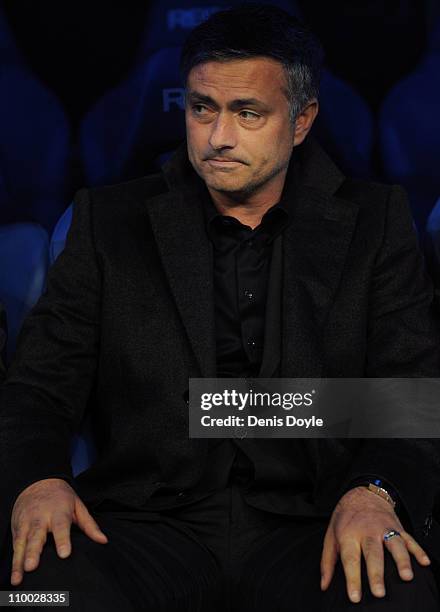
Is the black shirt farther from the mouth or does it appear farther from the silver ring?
the silver ring

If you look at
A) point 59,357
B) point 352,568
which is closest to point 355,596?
point 352,568

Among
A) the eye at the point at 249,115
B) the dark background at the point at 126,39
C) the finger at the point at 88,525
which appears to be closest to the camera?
the finger at the point at 88,525

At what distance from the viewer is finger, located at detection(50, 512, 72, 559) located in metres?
1.59

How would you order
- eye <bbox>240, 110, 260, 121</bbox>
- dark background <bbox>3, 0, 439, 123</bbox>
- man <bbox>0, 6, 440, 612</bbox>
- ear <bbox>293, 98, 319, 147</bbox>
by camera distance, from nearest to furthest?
man <bbox>0, 6, 440, 612</bbox>
eye <bbox>240, 110, 260, 121</bbox>
ear <bbox>293, 98, 319, 147</bbox>
dark background <bbox>3, 0, 439, 123</bbox>

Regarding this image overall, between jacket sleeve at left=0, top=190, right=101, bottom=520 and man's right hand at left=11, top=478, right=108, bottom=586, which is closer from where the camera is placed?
man's right hand at left=11, top=478, right=108, bottom=586

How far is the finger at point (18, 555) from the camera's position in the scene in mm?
1587

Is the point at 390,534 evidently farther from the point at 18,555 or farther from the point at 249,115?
the point at 249,115

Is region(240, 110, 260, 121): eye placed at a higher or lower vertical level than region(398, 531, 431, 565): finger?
higher

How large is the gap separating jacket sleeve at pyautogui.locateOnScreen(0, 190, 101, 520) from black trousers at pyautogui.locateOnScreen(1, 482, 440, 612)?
0.58 ft

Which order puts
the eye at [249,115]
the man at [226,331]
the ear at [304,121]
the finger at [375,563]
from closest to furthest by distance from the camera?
1. the finger at [375,563]
2. the man at [226,331]
3. the eye at [249,115]
4. the ear at [304,121]

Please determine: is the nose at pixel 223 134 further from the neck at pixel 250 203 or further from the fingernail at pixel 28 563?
the fingernail at pixel 28 563

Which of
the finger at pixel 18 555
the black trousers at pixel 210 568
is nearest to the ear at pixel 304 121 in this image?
the black trousers at pixel 210 568

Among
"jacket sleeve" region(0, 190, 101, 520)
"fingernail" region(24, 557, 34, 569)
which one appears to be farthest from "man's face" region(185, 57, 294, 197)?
"fingernail" region(24, 557, 34, 569)

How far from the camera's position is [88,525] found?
1.68 meters
